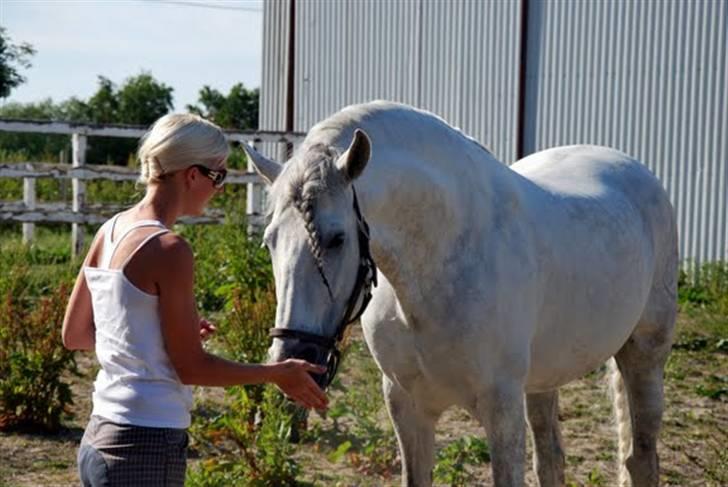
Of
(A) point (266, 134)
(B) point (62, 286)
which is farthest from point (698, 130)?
(B) point (62, 286)

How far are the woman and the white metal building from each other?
1051 cm

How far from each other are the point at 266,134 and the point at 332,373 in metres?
11.2

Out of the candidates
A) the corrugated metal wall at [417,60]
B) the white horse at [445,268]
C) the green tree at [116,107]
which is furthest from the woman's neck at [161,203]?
the green tree at [116,107]

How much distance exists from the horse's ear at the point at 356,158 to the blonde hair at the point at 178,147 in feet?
1.65

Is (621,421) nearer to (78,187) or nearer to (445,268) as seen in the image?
(445,268)

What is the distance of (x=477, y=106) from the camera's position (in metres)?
16.0

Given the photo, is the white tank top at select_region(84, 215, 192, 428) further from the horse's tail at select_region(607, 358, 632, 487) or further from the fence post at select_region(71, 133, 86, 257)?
the fence post at select_region(71, 133, 86, 257)

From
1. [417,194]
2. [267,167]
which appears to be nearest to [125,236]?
[267,167]

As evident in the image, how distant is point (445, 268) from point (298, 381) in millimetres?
1080

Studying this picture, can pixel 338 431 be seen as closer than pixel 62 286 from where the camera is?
Yes

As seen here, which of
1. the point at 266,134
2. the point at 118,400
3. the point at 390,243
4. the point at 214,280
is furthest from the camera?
the point at 266,134

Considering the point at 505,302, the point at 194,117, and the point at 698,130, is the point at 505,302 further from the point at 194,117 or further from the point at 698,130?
the point at 698,130

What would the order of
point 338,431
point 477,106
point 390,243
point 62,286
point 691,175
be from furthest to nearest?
point 477,106, point 691,175, point 62,286, point 338,431, point 390,243

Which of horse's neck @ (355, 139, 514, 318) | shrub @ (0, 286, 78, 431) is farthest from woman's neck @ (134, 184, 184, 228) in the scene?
shrub @ (0, 286, 78, 431)
